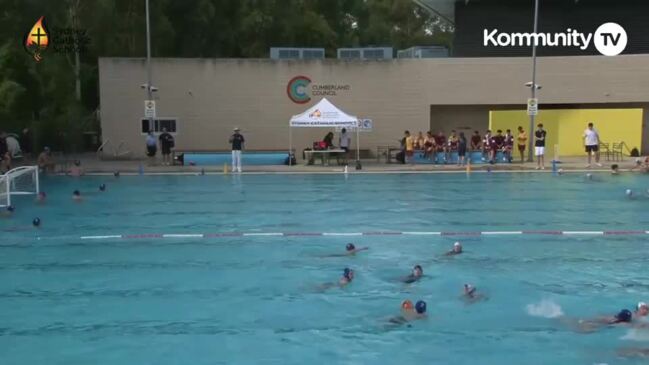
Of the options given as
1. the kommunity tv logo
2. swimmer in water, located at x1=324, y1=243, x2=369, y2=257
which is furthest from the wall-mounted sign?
swimmer in water, located at x1=324, y1=243, x2=369, y2=257

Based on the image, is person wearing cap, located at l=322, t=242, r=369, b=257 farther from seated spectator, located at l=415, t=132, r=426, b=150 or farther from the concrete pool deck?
seated spectator, located at l=415, t=132, r=426, b=150

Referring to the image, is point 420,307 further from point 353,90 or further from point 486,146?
point 353,90

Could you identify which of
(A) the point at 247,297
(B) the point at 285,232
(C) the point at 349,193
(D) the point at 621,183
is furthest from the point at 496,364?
(D) the point at 621,183

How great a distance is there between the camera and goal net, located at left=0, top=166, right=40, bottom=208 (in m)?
17.6

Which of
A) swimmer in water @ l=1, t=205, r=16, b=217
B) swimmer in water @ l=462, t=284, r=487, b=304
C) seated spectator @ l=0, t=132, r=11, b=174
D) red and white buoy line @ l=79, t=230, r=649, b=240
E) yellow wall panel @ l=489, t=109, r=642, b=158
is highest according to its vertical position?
yellow wall panel @ l=489, t=109, r=642, b=158

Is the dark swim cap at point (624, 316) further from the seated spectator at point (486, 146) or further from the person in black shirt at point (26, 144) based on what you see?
the person in black shirt at point (26, 144)

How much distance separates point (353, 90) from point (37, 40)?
47.0 feet

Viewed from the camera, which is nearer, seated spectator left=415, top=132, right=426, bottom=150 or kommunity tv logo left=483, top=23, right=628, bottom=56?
seated spectator left=415, top=132, right=426, bottom=150

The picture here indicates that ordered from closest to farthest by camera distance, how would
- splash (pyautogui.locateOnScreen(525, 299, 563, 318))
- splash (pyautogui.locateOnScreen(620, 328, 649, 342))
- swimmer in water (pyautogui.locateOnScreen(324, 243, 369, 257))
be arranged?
1. splash (pyautogui.locateOnScreen(620, 328, 649, 342))
2. splash (pyautogui.locateOnScreen(525, 299, 563, 318))
3. swimmer in water (pyautogui.locateOnScreen(324, 243, 369, 257))

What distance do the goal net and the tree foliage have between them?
32.5ft

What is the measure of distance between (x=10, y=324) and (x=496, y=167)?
2080 centimetres

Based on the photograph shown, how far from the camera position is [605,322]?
886 cm

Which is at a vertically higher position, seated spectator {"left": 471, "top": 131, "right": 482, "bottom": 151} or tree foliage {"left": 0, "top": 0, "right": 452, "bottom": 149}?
tree foliage {"left": 0, "top": 0, "right": 452, "bottom": 149}

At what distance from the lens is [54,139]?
32.9 meters
